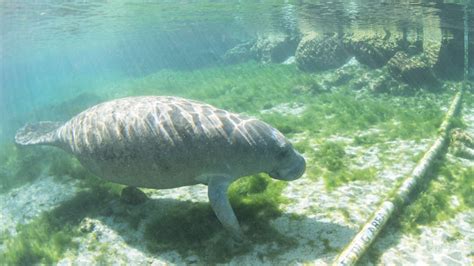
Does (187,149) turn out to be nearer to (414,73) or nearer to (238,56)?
(414,73)

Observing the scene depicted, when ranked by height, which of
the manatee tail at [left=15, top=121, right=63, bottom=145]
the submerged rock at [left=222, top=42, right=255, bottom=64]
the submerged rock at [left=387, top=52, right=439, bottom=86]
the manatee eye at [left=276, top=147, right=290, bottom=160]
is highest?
the manatee eye at [left=276, top=147, right=290, bottom=160]

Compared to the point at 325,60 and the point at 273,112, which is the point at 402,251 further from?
the point at 325,60

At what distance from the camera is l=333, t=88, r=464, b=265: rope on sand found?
15.5 feet

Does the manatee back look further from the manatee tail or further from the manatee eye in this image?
the manatee tail

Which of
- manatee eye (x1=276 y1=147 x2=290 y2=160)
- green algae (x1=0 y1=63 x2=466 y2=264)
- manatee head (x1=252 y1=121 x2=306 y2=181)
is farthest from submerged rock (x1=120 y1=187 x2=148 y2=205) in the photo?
manatee eye (x1=276 y1=147 x2=290 y2=160)

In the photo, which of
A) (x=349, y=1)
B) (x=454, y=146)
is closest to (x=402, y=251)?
(x=454, y=146)

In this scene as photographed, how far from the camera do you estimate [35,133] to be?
9070mm

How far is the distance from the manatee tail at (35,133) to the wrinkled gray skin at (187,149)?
2.77 meters

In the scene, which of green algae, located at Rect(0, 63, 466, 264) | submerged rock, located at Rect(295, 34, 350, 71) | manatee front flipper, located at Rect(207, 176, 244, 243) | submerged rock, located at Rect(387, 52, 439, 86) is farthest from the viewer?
submerged rock, located at Rect(295, 34, 350, 71)

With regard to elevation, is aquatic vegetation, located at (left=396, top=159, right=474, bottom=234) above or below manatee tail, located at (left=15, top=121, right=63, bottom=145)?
below

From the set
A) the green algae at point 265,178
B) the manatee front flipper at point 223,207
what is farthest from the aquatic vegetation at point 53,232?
the manatee front flipper at point 223,207

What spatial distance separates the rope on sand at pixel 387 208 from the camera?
4.71m

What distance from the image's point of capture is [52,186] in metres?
8.77

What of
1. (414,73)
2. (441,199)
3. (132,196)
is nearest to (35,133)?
(132,196)
